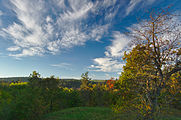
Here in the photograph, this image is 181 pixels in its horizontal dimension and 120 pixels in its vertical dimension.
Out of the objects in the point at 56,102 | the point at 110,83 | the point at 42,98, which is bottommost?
the point at 56,102

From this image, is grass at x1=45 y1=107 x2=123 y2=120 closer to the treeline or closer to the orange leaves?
the treeline

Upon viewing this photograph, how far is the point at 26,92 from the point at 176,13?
12942 millimetres

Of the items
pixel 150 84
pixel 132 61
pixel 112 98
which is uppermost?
pixel 132 61

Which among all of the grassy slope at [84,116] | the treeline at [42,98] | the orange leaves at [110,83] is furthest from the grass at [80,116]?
the orange leaves at [110,83]

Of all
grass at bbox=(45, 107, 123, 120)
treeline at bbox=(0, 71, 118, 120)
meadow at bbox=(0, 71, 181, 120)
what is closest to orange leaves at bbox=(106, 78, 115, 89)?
meadow at bbox=(0, 71, 181, 120)

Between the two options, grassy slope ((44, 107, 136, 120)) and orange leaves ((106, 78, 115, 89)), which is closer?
grassy slope ((44, 107, 136, 120))

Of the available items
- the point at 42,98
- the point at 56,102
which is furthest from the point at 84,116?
the point at 56,102

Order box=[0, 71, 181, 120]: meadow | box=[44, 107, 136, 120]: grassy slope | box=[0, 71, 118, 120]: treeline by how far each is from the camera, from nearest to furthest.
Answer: box=[0, 71, 181, 120]: meadow → box=[0, 71, 118, 120]: treeline → box=[44, 107, 136, 120]: grassy slope

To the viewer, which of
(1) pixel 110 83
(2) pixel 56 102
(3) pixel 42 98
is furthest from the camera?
(1) pixel 110 83

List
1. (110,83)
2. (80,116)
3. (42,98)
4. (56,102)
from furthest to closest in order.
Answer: (110,83) < (56,102) < (42,98) < (80,116)

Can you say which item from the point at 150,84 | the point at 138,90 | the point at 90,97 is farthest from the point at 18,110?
the point at 90,97

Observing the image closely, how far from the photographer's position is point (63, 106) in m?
25.4

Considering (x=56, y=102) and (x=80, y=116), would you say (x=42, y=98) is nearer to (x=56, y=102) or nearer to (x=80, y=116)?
(x=80, y=116)

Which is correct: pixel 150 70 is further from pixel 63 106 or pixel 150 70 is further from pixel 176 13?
pixel 63 106
